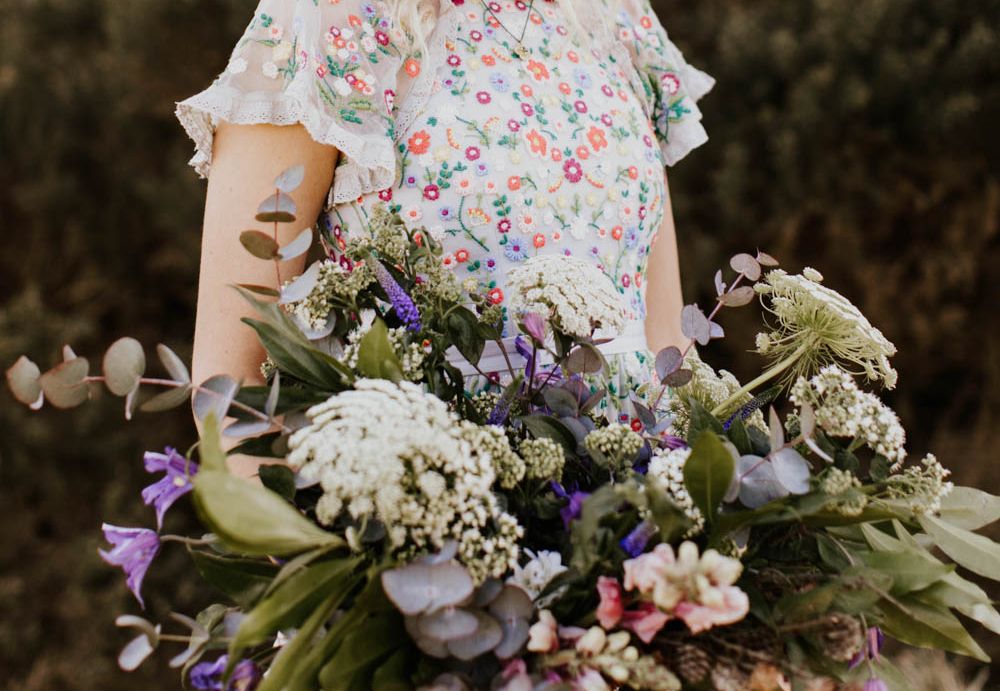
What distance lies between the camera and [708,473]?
795 millimetres

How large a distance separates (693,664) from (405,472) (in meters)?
0.27

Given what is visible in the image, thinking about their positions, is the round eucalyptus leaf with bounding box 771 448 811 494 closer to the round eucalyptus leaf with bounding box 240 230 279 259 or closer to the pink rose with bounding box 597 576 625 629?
the pink rose with bounding box 597 576 625 629

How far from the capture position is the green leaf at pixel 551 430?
917 mm

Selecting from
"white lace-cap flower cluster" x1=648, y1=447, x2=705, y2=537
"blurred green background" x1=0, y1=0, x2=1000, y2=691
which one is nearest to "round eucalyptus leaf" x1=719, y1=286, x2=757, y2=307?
"white lace-cap flower cluster" x1=648, y1=447, x2=705, y2=537

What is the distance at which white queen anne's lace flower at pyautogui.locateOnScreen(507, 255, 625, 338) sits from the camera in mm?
917

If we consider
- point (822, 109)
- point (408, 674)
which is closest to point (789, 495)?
point (408, 674)

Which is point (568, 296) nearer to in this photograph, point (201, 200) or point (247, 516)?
point (247, 516)

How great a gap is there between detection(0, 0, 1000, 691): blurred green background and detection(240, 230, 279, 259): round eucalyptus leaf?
7.27 ft

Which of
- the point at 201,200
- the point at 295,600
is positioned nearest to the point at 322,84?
the point at 295,600

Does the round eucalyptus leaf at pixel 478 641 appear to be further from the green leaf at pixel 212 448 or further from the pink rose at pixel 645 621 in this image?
the green leaf at pixel 212 448

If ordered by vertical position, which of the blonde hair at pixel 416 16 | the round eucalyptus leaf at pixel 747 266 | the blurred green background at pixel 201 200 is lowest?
the blurred green background at pixel 201 200

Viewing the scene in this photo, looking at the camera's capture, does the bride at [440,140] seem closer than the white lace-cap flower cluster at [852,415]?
No

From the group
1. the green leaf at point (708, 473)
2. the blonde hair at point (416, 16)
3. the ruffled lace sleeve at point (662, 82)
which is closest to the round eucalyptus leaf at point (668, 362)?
the green leaf at point (708, 473)

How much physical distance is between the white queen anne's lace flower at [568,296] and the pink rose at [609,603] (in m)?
0.24
